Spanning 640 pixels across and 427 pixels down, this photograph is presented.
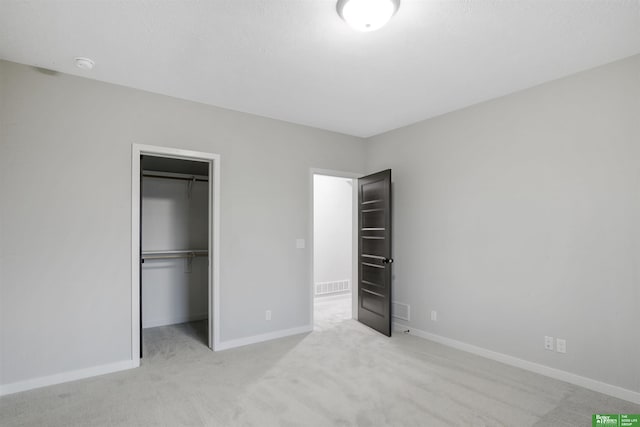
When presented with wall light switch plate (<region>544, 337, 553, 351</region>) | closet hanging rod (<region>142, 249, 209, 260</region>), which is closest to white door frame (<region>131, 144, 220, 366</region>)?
closet hanging rod (<region>142, 249, 209, 260</region>)

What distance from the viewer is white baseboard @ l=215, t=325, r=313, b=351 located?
3.78 meters

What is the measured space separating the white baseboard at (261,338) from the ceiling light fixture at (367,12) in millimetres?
3375

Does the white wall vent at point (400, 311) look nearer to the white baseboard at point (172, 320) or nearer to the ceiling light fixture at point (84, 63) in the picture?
the white baseboard at point (172, 320)

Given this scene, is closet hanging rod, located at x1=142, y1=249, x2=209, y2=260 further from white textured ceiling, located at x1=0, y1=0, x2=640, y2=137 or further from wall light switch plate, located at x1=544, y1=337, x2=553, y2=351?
wall light switch plate, located at x1=544, y1=337, x2=553, y2=351

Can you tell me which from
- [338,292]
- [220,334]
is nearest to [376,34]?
[220,334]

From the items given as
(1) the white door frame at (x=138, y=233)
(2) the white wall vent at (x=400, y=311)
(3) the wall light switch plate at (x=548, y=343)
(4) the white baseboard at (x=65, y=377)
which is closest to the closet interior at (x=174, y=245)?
(1) the white door frame at (x=138, y=233)

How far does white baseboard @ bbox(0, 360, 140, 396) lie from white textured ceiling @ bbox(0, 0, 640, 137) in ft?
8.67

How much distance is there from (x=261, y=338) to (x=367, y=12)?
11.6ft

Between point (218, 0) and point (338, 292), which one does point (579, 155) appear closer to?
point (218, 0)

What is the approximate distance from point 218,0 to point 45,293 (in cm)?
275

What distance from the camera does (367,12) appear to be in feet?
6.61

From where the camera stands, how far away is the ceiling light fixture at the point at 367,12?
6.42 ft

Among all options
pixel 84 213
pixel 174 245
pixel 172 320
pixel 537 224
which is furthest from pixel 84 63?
pixel 537 224

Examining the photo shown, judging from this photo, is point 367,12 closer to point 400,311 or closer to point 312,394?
point 312,394
